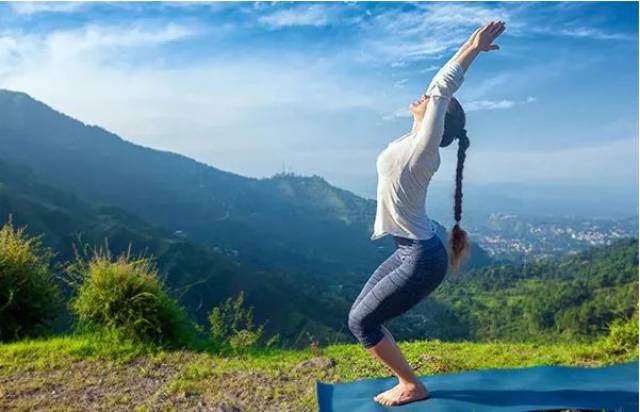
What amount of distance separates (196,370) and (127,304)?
1.11 metres

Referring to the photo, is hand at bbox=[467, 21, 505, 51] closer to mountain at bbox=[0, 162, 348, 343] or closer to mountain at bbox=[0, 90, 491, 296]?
mountain at bbox=[0, 162, 348, 343]

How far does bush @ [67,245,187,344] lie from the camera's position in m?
5.26

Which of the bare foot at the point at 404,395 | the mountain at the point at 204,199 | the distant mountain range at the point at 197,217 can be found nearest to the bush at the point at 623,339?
the bare foot at the point at 404,395

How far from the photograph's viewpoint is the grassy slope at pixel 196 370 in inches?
158

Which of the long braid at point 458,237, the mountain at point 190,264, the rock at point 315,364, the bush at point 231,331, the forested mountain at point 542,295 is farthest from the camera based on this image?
the mountain at point 190,264

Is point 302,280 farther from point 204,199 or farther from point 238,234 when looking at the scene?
point 204,199

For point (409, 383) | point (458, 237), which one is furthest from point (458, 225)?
point (409, 383)

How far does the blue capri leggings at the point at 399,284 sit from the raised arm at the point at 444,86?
52 centimetres

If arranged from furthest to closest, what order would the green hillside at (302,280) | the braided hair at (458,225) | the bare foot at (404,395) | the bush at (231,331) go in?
the green hillside at (302,280)
the bush at (231,331)
the bare foot at (404,395)
the braided hair at (458,225)

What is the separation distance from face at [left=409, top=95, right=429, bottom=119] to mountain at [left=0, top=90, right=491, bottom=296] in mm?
73533

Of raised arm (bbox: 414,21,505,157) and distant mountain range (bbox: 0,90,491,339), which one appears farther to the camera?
distant mountain range (bbox: 0,90,491,339)

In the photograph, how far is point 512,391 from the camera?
3855 millimetres

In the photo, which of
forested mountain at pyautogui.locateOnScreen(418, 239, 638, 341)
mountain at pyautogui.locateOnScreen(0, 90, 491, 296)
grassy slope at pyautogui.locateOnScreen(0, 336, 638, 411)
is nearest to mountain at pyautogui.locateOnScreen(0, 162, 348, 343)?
forested mountain at pyautogui.locateOnScreen(418, 239, 638, 341)

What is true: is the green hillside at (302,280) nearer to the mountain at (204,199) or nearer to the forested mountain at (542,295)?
the forested mountain at (542,295)
